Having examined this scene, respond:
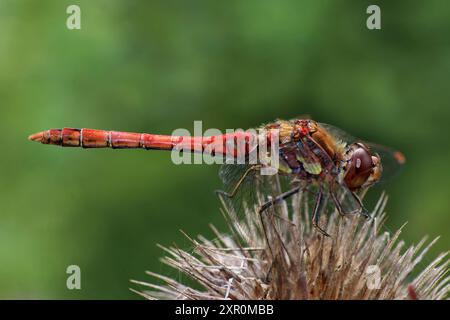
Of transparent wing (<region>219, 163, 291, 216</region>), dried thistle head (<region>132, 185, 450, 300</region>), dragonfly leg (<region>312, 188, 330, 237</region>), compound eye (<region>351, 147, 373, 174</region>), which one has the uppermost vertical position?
compound eye (<region>351, 147, 373, 174</region>)

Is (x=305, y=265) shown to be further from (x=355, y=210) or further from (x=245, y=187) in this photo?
(x=245, y=187)

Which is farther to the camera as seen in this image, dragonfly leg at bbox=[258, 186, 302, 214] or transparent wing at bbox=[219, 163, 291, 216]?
transparent wing at bbox=[219, 163, 291, 216]

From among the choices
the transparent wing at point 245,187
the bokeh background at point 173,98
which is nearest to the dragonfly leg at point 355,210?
the transparent wing at point 245,187

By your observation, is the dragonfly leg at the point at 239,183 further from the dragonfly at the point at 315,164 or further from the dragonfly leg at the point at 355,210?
the dragonfly leg at the point at 355,210

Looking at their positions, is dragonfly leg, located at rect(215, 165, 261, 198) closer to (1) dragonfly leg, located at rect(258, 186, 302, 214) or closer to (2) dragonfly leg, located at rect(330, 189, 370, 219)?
(1) dragonfly leg, located at rect(258, 186, 302, 214)

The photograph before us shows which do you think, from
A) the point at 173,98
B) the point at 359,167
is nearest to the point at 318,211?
the point at 359,167

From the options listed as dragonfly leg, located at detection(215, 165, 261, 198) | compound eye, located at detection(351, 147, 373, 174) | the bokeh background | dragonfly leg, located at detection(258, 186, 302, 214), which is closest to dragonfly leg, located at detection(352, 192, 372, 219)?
compound eye, located at detection(351, 147, 373, 174)

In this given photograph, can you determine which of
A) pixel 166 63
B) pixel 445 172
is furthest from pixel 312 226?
pixel 166 63
